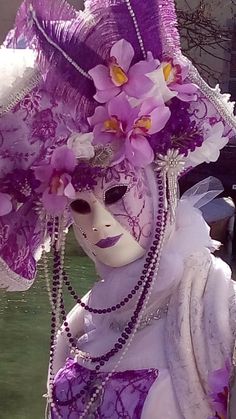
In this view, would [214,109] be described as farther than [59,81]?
Yes

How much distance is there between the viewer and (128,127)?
1.24 metres

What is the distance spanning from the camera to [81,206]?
4.35ft

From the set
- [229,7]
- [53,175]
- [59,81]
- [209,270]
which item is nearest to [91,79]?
[59,81]

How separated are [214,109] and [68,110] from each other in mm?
260

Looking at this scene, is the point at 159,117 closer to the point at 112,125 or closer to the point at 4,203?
the point at 112,125

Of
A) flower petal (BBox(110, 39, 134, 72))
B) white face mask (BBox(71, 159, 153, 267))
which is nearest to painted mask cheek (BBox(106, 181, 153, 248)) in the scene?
white face mask (BBox(71, 159, 153, 267))

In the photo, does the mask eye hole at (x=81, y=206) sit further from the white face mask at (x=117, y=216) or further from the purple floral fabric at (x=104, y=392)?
the purple floral fabric at (x=104, y=392)

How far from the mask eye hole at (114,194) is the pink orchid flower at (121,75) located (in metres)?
0.16

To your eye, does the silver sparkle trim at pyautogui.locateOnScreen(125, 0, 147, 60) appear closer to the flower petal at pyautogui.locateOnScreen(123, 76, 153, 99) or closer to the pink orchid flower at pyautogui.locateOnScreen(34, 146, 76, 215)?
the flower petal at pyautogui.locateOnScreen(123, 76, 153, 99)

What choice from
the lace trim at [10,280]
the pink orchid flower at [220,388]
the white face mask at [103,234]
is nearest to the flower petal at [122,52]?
the white face mask at [103,234]

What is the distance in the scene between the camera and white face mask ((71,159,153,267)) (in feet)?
4.32

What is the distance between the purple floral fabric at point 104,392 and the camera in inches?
50.1

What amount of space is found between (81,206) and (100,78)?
0.22 meters

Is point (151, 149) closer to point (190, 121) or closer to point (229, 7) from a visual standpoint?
point (190, 121)
